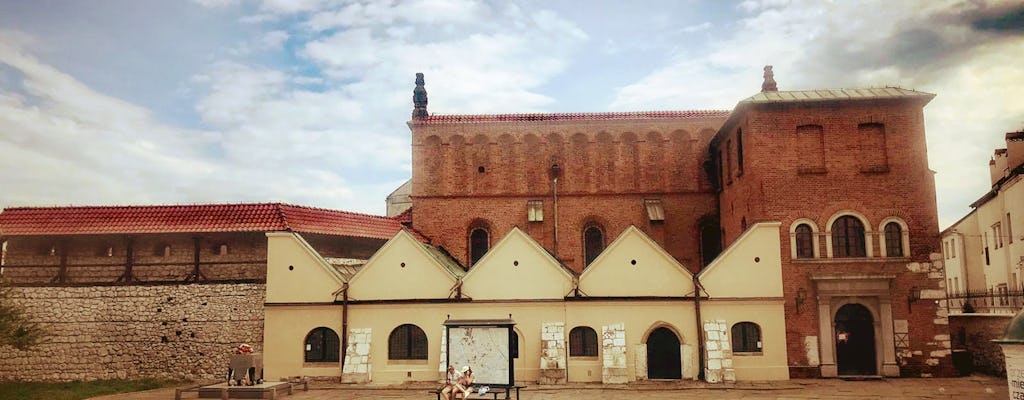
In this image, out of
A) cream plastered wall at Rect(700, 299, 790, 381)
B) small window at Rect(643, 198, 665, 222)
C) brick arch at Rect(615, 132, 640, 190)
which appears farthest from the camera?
brick arch at Rect(615, 132, 640, 190)

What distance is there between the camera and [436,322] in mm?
27344

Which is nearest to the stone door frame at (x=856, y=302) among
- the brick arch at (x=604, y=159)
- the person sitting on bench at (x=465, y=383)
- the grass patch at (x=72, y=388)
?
the brick arch at (x=604, y=159)

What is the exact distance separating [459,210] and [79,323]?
16179 millimetres

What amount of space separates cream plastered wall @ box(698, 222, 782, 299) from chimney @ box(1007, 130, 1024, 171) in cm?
1721

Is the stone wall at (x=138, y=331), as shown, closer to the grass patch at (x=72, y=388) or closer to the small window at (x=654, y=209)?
the grass patch at (x=72, y=388)

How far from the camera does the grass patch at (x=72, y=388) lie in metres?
25.5

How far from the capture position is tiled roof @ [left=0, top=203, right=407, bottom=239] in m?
29.4

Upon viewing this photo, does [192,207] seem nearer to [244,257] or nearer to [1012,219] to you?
[244,257]

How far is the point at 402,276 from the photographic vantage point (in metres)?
28.0

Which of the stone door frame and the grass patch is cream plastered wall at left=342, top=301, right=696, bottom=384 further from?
the grass patch

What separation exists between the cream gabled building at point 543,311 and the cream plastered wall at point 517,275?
37mm

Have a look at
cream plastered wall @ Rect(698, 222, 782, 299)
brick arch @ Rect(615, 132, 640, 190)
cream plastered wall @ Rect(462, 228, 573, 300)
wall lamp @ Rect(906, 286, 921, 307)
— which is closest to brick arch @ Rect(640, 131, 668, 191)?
brick arch @ Rect(615, 132, 640, 190)

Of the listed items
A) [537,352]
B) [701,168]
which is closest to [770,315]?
[537,352]

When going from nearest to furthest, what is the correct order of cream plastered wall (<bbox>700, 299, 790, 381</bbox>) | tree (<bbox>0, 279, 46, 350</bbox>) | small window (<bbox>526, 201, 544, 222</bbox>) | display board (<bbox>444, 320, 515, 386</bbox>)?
display board (<bbox>444, 320, 515, 386</bbox>), tree (<bbox>0, 279, 46, 350</bbox>), cream plastered wall (<bbox>700, 299, 790, 381</bbox>), small window (<bbox>526, 201, 544, 222</bbox>)
